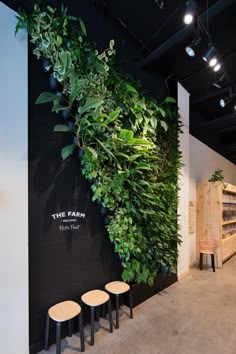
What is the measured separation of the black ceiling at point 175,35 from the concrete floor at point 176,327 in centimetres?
363

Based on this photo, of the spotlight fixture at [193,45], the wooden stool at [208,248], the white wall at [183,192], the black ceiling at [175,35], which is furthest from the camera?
the wooden stool at [208,248]

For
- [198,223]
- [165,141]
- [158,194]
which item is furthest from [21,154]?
[198,223]

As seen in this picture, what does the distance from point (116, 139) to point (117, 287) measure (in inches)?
73.1

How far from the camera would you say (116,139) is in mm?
2680

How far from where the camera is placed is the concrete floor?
2275 mm

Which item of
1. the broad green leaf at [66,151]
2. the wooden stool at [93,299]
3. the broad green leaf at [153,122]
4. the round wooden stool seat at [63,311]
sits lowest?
the wooden stool at [93,299]

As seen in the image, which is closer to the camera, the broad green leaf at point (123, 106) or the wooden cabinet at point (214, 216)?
the broad green leaf at point (123, 106)

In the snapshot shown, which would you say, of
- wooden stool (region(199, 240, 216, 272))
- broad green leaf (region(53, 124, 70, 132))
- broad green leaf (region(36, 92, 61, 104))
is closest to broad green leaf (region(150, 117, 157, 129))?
broad green leaf (region(53, 124, 70, 132))

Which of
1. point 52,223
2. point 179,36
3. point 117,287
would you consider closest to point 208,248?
point 117,287

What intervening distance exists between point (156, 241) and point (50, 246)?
1.64 meters

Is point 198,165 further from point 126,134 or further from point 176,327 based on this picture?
point 176,327

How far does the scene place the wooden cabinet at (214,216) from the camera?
5.22 m

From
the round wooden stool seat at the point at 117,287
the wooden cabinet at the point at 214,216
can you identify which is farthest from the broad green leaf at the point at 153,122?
the wooden cabinet at the point at 214,216

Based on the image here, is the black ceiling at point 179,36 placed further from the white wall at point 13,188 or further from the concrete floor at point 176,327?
the concrete floor at point 176,327
